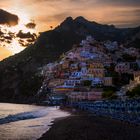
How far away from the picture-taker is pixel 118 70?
646 feet

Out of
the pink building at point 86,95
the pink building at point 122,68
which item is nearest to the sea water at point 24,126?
the pink building at point 86,95

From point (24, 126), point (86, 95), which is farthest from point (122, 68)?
point (24, 126)

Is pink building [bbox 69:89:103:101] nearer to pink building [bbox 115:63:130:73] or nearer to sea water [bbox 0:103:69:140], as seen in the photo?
pink building [bbox 115:63:130:73]

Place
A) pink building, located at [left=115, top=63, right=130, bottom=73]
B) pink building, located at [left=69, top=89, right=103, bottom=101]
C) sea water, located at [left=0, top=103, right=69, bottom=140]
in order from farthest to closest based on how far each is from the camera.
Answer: pink building, located at [left=115, top=63, right=130, bottom=73]
pink building, located at [left=69, top=89, right=103, bottom=101]
sea water, located at [left=0, top=103, right=69, bottom=140]

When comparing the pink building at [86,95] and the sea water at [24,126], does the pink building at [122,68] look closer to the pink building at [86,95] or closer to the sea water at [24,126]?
the pink building at [86,95]

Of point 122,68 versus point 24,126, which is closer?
point 24,126

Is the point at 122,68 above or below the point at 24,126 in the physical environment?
above

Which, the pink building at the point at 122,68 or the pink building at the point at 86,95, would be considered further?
the pink building at the point at 122,68

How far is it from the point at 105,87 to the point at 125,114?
330 feet

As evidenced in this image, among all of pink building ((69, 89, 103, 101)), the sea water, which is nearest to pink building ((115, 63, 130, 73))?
pink building ((69, 89, 103, 101))

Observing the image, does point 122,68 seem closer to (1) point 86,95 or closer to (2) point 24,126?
(1) point 86,95

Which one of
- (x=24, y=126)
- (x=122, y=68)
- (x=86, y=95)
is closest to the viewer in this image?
(x=24, y=126)

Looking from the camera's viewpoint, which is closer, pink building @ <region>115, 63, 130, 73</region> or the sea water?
the sea water

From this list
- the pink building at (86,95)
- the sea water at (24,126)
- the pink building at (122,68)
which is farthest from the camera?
the pink building at (122,68)
